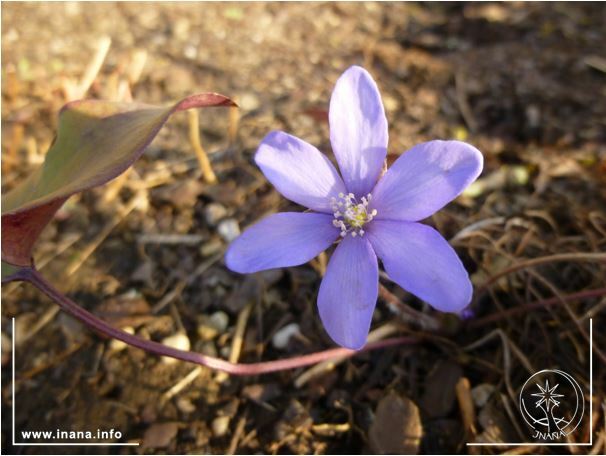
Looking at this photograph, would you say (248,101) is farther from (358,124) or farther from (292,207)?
(358,124)

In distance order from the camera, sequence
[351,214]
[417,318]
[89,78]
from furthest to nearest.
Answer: [89,78] → [417,318] → [351,214]

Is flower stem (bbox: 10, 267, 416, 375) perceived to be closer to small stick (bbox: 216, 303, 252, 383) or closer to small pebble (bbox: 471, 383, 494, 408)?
small stick (bbox: 216, 303, 252, 383)

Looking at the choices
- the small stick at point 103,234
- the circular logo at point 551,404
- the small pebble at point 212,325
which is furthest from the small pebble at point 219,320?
the circular logo at point 551,404

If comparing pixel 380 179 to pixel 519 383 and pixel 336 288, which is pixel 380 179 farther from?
pixel 519 383

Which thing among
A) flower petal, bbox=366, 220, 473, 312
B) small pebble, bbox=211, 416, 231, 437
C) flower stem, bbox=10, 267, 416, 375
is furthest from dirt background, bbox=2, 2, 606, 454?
flower petal, bbox=366, 220, 473, 312

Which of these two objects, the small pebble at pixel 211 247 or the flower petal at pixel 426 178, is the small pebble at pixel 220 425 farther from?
the flower petal at pixel 426 178

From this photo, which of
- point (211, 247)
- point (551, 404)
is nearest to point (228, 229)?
point (211, 247)
